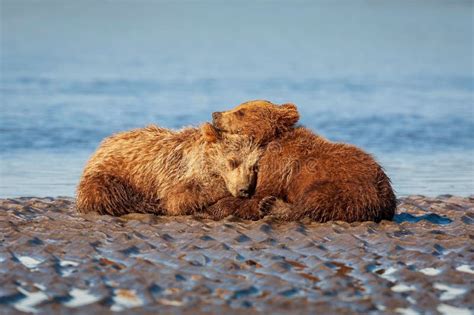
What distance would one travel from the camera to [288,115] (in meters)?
8.40

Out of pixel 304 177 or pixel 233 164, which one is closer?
pixel 304 177

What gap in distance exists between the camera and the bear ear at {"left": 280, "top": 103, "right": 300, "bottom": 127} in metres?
8.39

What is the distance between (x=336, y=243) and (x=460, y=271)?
110 centimetres

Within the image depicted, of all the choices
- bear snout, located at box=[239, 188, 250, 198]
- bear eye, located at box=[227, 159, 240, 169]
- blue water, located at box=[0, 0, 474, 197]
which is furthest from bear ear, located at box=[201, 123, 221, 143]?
blue water, located at box=[0, 0, 474, 197]

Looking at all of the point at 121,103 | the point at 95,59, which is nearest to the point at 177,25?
the point at 95,59

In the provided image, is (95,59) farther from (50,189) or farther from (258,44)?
(50,189)

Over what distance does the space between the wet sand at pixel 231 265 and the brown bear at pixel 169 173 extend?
24 cm

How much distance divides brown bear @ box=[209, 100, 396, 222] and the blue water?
10.2ft

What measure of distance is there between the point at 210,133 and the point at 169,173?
0.57m

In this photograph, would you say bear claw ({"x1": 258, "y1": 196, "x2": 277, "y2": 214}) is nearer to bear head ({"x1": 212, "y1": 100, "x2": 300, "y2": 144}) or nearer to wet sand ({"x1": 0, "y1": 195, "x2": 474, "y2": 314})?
wet sand ({"x1": 0, "y1": 195, "x2": 474, "y2": 314})

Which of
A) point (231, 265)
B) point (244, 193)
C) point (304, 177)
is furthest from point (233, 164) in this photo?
point (231, 265)

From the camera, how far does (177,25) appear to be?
6150cm

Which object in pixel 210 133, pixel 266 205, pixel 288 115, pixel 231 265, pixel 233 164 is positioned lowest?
pixel 231 265

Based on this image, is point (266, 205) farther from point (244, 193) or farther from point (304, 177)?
point (304, 177)
